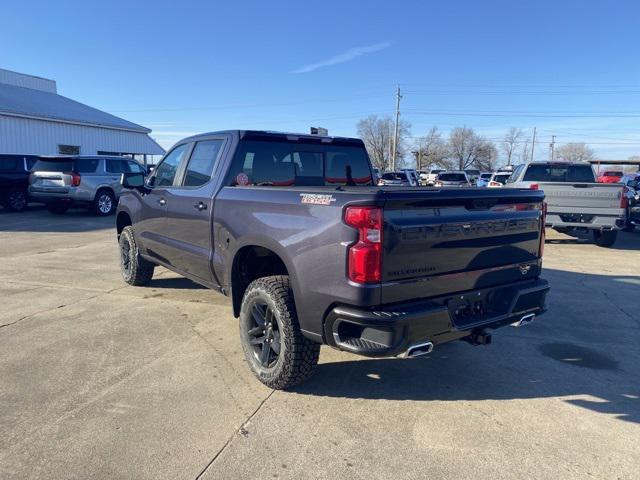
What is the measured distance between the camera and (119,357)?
4.12m

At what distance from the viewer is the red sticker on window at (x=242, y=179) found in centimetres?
425

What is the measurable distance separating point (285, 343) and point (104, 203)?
14.9 m

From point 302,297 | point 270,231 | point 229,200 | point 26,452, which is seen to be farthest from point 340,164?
point 26,452

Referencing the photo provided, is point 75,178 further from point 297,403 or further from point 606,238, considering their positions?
point 606,238

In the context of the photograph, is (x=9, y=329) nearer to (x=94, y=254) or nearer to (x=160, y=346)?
(x=160, y=346)

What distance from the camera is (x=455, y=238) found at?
3094 mm

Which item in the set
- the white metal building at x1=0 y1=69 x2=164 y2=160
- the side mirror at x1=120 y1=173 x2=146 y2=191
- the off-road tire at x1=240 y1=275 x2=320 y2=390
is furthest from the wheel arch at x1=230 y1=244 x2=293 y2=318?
the white metal building at x1=0 y1=69 x2=164 y2=160

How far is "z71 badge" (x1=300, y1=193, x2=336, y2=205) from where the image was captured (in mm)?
2961

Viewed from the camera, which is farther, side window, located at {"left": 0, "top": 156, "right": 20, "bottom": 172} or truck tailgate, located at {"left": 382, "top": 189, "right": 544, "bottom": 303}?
side window, located at {"left": 0, "top": 156, "right": 20, "bottom": 172}

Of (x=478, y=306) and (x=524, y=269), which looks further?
(x=524, y=269)

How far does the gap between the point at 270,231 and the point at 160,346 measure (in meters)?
1.81

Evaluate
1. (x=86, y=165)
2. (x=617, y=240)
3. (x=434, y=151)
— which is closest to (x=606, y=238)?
(x=617, y=240)

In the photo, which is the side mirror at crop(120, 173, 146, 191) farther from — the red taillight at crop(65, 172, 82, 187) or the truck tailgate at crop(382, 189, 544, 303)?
the red taillight at crop(65, 172, 82, 187)

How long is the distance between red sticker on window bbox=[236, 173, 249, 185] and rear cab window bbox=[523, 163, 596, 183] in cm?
866
